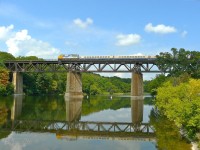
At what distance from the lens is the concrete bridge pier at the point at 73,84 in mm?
94188

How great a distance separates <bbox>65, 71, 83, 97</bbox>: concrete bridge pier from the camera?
94.2 m

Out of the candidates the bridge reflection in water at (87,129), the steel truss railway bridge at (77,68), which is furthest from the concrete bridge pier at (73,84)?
the bridge reflection in water at (87,129)

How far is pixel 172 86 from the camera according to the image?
57531mm

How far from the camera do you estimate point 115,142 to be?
89.5 feet

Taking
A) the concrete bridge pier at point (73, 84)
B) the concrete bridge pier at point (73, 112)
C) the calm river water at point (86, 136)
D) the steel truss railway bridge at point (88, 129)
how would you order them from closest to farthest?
the calm river water at point (86, 136)
the steel truss railway bridge at point (88, 129)
the concrete bridge pier at point (73, 112)
the concrete bridge pier at point (73, 84)

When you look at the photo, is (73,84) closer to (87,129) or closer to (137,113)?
(137,113)

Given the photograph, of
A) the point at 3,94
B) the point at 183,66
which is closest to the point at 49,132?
the point at 183,66

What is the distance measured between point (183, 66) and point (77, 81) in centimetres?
3249

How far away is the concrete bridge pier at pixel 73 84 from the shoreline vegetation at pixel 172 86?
1800cm

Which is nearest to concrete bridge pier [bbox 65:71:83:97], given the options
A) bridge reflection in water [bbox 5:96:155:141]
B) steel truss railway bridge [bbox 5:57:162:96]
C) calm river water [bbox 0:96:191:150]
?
steel truss railway bridge [bbox 5:57:162:96]

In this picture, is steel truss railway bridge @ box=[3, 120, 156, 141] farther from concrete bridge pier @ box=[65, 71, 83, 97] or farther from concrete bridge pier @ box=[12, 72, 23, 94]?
concrete bridge pier @ box=[12, 72, 23, 94]

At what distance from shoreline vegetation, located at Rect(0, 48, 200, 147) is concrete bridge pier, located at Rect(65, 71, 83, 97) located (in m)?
18.0

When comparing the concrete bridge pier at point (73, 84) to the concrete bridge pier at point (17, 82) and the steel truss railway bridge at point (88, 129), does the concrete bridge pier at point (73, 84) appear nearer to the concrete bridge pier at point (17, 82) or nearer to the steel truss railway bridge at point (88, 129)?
the concrete bridge pier at point (17, 82)

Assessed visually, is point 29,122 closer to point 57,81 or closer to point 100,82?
Result: point 57,81
